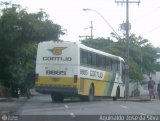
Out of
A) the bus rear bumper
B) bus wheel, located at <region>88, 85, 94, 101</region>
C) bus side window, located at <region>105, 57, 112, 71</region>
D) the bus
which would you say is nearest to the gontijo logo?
the bus

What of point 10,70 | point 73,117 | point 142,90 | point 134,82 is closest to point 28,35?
point 10,70

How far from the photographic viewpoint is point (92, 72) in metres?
37.1

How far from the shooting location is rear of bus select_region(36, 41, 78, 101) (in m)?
34.6

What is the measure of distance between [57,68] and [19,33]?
26.5 feet

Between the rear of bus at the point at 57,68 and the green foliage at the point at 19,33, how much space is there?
6.81m

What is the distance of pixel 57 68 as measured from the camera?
34.9 m

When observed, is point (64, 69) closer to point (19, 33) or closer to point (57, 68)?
point (57, 68)

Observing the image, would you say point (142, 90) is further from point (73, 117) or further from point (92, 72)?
point (73, 117)

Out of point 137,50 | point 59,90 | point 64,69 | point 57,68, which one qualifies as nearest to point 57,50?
point 57,68

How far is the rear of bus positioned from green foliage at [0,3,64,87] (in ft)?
22.3

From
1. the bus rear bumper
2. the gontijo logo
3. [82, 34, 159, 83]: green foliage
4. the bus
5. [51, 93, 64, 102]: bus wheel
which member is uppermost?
[82, 34, 159, 83]: green foliage

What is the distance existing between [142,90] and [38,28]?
48288mm

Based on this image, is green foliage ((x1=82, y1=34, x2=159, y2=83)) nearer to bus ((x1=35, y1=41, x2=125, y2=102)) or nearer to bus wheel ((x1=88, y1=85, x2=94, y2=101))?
bus wheel ((x1=88, y1=85, x2=94, y2=101))

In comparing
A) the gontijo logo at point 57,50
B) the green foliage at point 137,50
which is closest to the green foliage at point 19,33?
the gontijo logo at point 57,50
